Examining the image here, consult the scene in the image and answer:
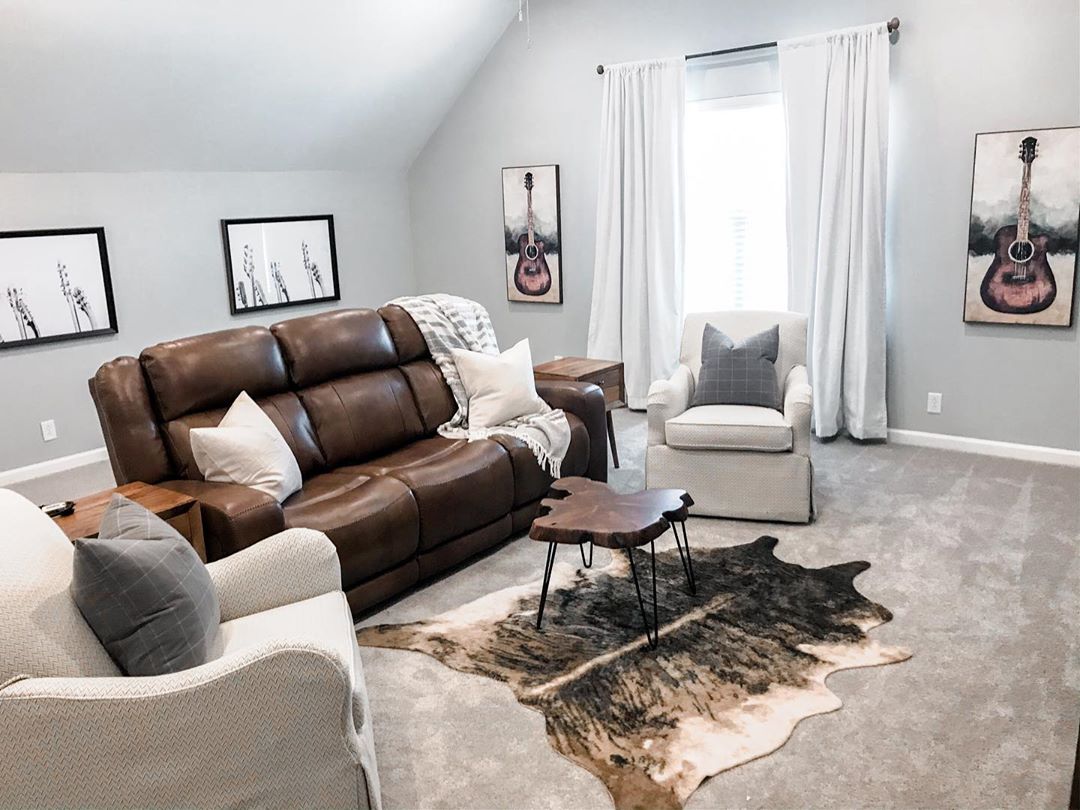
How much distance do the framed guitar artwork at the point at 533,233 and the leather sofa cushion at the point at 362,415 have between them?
2552 millimetres

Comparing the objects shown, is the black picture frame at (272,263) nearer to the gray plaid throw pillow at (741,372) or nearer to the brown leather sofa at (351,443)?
the brown leather sofa at (351,443)

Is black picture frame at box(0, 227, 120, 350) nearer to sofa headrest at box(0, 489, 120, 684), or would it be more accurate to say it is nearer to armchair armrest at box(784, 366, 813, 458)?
sofa headrest at box(0, 489, 120, 684)

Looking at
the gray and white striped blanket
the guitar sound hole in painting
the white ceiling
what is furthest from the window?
the gray and white striped blanket

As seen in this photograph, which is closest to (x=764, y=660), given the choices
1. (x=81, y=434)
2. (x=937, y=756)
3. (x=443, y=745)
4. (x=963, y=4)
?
(x=937, y=756)

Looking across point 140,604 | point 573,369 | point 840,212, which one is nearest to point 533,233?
point 573,369

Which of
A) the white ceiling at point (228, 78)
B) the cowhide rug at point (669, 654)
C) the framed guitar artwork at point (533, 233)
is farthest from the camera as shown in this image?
the framed guitar artwork at point (533, 233)

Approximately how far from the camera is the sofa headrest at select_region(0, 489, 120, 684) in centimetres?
170

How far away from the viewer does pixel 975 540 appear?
3691 millimetres

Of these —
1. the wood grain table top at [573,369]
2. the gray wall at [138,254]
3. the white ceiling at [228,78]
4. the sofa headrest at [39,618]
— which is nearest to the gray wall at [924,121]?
the white ceiling at [228,78]

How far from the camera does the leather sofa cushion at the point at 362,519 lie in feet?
10.0

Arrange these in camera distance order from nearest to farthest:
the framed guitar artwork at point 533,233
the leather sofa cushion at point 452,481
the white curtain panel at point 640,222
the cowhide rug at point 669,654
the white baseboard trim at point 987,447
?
the cowhide rug at point 669,654, the leather sofa cushion at point 452,481, the white baseboard trim at point 987,447, the white curtain panel at point 640,222, the framed guitar artwork at point 533,233

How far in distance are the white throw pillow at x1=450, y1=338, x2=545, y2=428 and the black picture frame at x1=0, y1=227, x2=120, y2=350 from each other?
8.18ft

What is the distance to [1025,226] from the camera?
450 cm

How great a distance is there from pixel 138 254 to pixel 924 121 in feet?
15.2
